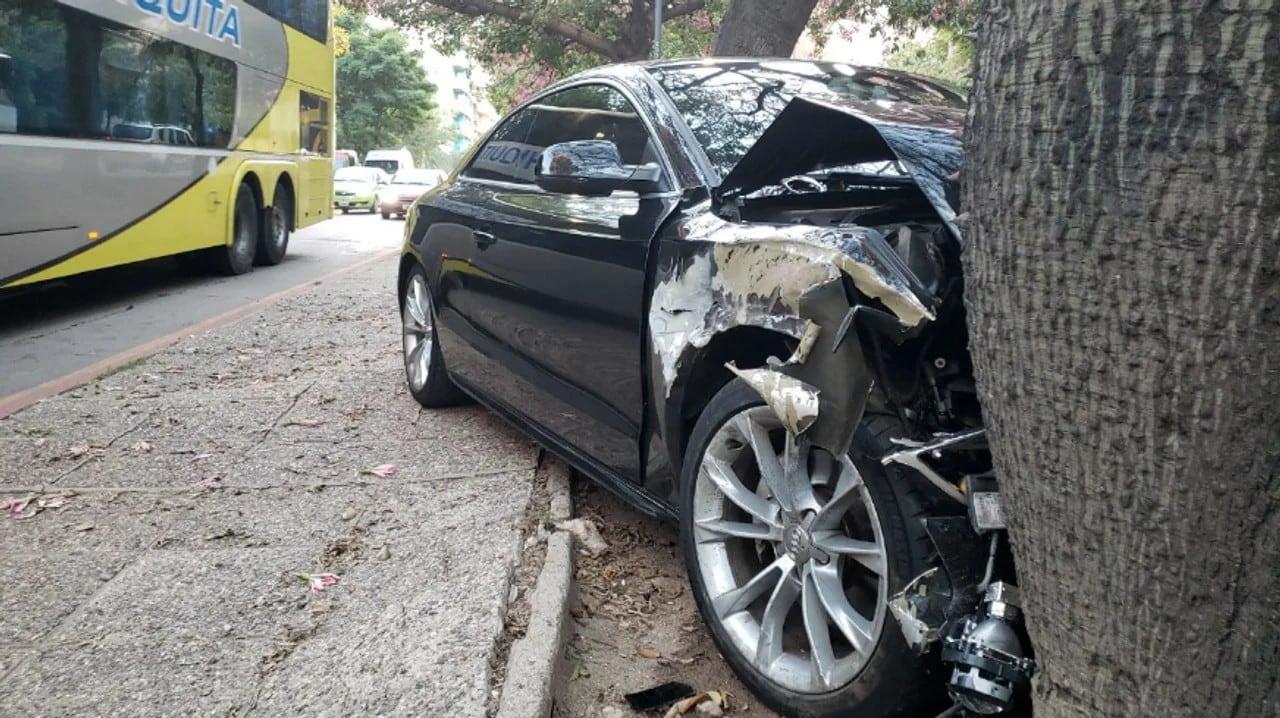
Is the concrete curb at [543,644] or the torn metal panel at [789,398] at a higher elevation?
the torn metal panel at [789,398]

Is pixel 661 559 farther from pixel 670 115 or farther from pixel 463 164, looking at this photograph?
pixel 463 164

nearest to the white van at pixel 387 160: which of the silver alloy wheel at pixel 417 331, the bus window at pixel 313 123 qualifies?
the bus window at pixel 313 123

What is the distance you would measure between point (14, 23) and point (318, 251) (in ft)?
32.5

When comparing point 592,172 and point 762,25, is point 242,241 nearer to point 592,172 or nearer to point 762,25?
point 762,25

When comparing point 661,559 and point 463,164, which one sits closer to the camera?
point 661,559

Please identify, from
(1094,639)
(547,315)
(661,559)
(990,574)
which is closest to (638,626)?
(661,559)

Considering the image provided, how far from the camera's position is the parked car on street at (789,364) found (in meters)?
2.09

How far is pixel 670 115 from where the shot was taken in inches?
138

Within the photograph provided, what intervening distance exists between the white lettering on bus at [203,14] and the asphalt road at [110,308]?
2791 mm

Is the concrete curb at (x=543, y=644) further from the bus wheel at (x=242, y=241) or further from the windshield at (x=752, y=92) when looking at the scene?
the bus wheel at (x=242, y=241)

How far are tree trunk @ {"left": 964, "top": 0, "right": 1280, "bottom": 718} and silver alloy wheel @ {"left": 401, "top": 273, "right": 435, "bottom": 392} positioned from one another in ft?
13.6

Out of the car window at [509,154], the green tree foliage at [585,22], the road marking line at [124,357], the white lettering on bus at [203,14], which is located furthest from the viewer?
the green tree foliage at [585,22]

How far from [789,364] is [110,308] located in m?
9.36

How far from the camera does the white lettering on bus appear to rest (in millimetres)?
10219
